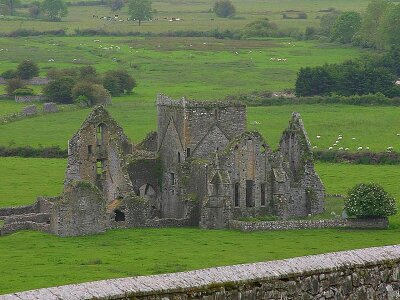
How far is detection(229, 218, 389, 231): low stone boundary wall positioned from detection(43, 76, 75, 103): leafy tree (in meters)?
62.4

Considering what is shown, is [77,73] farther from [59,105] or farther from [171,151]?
[171,151]

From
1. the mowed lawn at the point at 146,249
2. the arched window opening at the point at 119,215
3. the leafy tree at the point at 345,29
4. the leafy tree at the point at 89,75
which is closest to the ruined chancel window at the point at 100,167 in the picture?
the arched window opening at the point at 119,215

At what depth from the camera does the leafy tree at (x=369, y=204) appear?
205ft

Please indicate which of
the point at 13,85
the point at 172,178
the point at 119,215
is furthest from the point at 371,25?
the point at 119,215

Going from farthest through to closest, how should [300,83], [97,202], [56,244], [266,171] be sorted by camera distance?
[300,83]
[266,171]
[97,202]
[56,244]

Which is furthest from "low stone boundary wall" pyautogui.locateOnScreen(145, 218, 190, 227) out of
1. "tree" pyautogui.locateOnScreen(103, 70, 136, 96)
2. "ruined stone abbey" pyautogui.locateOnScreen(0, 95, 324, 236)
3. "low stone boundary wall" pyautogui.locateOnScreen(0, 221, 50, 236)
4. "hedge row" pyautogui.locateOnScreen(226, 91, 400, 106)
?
"tree" pyautogui.locateOnScreen(103, 70, 136, 96)

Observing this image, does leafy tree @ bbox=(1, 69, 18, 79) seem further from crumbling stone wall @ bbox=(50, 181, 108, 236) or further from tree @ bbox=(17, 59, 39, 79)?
crumbling stone wall @ bbox=(50, 181, 108, 236)

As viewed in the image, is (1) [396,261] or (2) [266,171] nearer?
(1) [396,261]

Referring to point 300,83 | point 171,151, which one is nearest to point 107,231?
point 171,151

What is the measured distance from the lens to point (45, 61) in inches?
6388

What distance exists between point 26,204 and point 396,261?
5479 centimetres

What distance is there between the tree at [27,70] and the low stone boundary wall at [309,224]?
80.7 meters

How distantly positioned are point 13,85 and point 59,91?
923 cm

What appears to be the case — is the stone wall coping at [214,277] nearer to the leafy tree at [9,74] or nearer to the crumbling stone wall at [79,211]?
the crumbling stone wall at [79,211]
